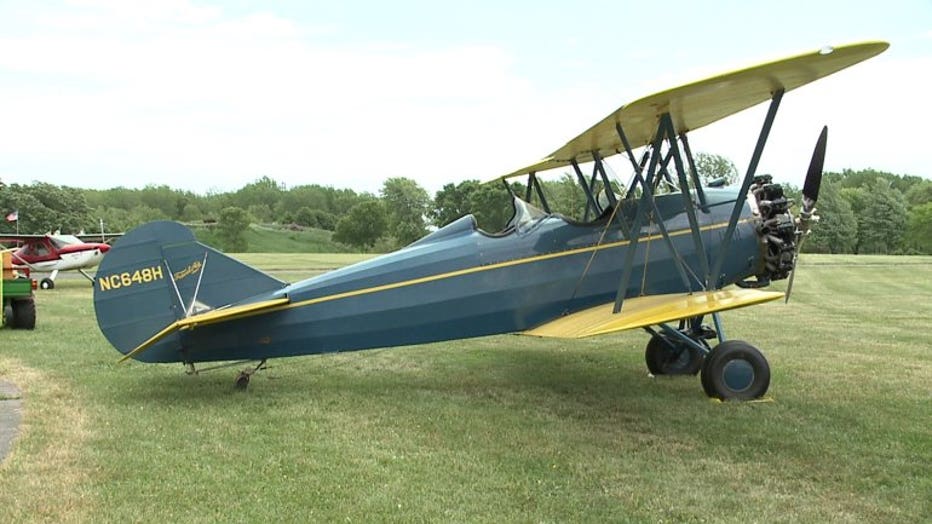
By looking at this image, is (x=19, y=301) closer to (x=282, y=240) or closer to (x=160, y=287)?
(x=160, y=287)

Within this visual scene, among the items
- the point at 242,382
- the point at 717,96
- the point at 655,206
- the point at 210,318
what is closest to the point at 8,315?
the point at 242,382

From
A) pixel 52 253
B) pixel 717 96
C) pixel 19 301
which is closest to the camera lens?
pixel 717 96

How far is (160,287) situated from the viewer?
259 inches

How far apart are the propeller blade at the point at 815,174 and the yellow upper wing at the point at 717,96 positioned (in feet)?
3.08

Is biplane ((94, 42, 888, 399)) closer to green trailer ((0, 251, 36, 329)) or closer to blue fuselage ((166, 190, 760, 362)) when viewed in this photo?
blue fuselage ((166, 190, 760, 362))

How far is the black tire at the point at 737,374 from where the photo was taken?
20.8ft

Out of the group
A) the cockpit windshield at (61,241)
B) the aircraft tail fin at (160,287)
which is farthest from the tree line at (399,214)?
the aircraft tail fin at (160,287)

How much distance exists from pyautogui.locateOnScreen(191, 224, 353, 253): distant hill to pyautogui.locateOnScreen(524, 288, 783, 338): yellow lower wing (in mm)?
69945

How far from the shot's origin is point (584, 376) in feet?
25.8

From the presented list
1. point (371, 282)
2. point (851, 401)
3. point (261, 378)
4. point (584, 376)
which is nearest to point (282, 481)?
point (371, 282)

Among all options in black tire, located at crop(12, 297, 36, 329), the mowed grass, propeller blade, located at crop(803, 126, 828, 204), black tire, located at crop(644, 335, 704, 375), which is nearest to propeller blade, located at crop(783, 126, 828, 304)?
propeller blade, located at crop(803, 126, 828, 204)

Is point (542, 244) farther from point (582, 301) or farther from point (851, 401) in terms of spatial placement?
point (851, 401)

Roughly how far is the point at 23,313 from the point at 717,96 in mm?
11023

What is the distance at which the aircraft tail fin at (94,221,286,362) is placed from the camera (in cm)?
644
